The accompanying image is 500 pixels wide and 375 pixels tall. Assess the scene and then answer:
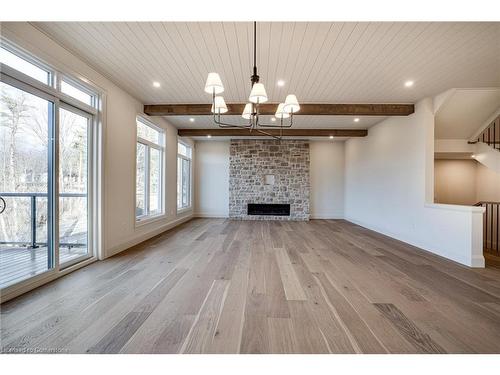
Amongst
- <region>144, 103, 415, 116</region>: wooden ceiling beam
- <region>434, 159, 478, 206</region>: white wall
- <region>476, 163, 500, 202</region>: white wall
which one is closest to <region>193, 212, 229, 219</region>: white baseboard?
<region>144, 103, 415, 116</region>: wooden ceiling beam

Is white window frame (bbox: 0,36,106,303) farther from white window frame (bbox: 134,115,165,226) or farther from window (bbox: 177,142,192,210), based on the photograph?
window (bbox: 177,142,192,210)

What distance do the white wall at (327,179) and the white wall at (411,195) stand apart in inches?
48.5

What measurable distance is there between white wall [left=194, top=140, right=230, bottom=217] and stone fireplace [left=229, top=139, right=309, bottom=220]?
0.35 meters

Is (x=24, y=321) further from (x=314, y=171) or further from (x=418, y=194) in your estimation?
(x=314, y=171)

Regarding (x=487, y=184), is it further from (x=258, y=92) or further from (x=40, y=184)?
(x=40, y=184)

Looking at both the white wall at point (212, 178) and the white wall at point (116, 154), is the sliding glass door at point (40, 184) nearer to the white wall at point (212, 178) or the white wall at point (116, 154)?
the white wall at point (116, 154)

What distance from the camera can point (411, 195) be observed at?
4457 mm

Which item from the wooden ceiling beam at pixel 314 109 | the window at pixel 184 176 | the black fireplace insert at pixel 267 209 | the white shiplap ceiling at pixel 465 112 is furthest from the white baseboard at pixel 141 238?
the white shiplap ceiling at pixel 465 112

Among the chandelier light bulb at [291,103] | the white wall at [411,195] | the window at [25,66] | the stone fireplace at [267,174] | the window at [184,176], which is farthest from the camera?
the stone fireplace at [267,174]

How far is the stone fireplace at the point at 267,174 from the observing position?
784cm

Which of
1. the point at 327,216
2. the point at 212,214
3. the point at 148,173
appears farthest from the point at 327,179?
the point at 148,173

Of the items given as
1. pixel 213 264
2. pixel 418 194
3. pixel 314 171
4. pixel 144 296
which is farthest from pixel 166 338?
pixel 314 171

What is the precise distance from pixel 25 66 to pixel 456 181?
967 cm

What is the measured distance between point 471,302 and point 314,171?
6.17 meters
